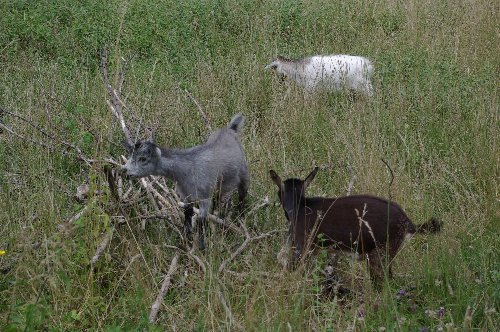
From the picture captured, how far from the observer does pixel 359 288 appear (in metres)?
4.78

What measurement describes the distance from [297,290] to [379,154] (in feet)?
7.21

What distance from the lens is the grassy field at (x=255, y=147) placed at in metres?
4.34

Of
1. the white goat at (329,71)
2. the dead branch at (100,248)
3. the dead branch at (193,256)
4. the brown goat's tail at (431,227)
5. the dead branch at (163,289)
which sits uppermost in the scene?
the white goat at (329,71)

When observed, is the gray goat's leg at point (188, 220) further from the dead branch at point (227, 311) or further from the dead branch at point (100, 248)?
the dead branch at point (227, 311)

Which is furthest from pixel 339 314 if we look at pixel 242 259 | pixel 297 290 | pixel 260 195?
pixel 260 195

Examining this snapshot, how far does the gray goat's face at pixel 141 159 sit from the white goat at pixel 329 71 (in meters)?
2.90

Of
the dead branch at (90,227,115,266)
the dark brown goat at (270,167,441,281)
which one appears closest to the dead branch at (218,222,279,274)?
the dark brown goat at (270,167,441,281)

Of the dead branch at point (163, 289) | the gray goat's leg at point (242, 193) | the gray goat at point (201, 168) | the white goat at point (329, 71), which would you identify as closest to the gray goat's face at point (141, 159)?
the gray goat at point (201, 168)

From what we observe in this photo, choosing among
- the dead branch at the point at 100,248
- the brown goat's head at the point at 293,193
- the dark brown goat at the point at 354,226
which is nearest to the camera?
the dead branch at the point at 100,248

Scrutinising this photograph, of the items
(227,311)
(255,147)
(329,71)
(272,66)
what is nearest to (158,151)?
(255,147)

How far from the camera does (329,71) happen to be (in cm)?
873

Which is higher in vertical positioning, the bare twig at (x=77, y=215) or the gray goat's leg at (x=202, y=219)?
the bare twig at (x=77, y=215)

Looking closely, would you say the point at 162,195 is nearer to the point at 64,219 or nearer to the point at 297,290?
the point at 64,219

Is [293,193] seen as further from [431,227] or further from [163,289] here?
[163,289]
